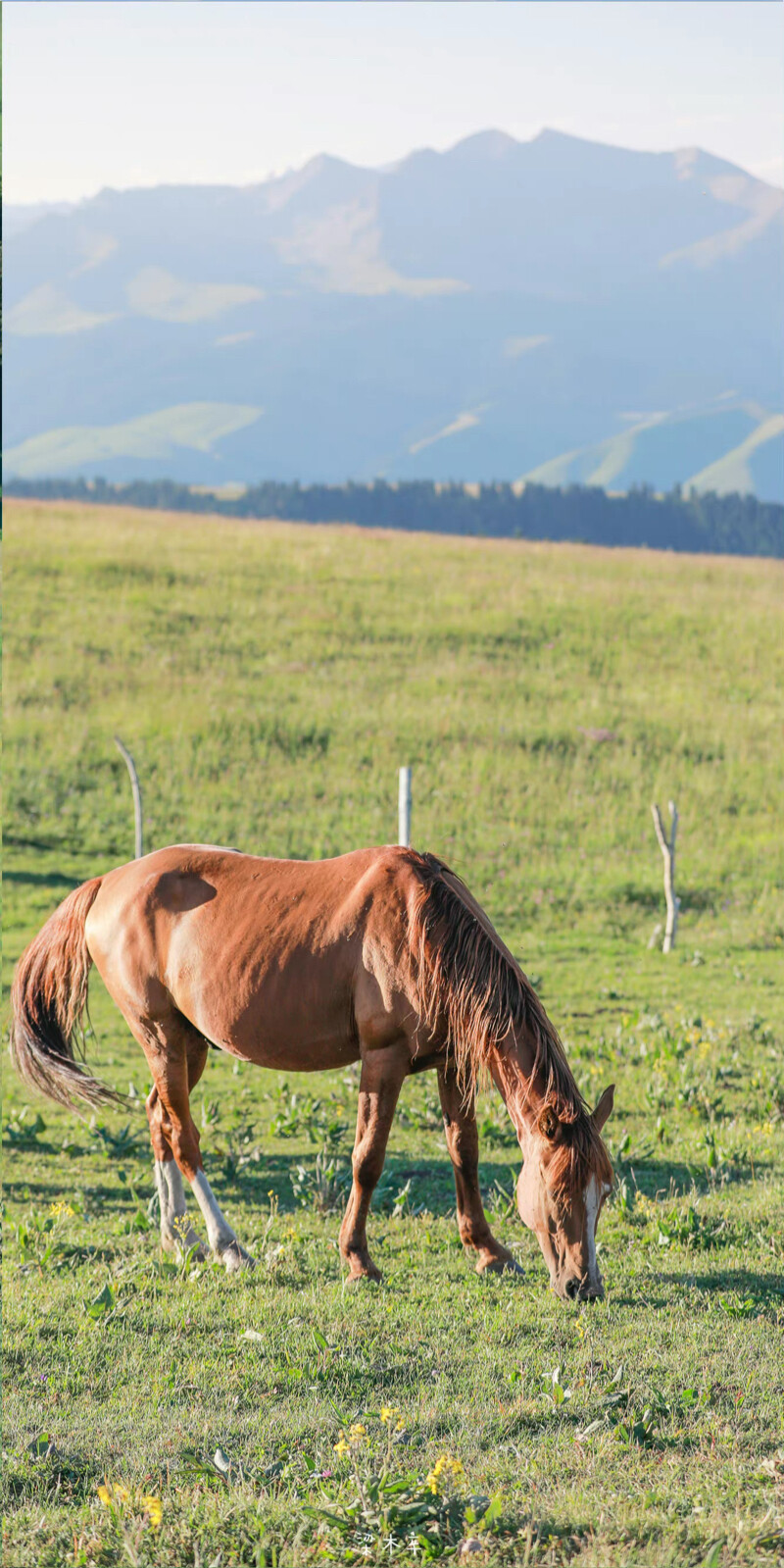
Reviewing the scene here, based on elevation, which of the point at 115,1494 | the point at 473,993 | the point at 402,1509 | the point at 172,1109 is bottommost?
the point at 115,1494

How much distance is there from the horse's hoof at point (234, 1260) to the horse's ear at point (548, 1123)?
1884mm

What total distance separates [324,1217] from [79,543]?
3310 centimetres

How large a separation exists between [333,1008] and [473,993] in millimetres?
852

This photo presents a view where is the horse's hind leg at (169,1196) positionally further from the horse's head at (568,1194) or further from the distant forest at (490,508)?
the distant forest at (490,508)

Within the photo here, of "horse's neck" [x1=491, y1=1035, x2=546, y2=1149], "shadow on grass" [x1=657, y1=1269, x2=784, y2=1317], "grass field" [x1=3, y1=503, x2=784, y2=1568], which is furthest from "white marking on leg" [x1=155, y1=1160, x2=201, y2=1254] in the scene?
"shadow on grass" [x1=657, y1=1269, x2=784, y2=1317]

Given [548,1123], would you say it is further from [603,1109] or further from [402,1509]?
[402,1509]

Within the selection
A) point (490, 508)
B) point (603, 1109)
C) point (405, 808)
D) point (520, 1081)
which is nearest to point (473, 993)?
point (520, 1081)

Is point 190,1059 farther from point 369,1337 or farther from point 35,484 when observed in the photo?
point 35,484

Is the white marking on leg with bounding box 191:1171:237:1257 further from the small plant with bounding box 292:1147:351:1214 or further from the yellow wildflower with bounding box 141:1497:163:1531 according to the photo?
the yellow wildflower with bounding box 141:1497:163:1531

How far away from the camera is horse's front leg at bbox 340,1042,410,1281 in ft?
19.9

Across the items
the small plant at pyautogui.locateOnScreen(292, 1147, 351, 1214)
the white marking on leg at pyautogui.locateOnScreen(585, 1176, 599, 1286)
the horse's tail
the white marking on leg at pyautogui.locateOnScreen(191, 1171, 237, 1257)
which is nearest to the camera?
the white marking on leg at pyautogui.locateOnScreen(585, 1176, 599, 1286)

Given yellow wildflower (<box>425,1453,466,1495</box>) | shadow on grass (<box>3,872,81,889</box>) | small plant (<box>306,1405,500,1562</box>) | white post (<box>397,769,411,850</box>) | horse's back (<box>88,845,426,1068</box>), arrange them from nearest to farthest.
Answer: small plant (<box>306,1405,500,1562</box>) < yellow wildflower (<box>425,1453,466,1495</box>) < horse's back (<box>88,845,426,1068</box>) < white post (<box>397,769,411,850</box>) < shadow on grass (<box>3,872,81,889</box>)

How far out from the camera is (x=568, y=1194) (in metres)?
→ 5.48

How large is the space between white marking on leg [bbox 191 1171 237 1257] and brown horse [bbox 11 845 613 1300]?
1 centimetres
